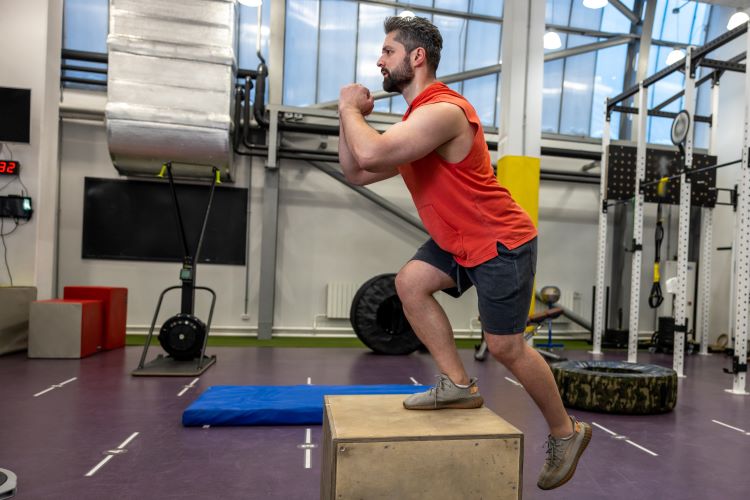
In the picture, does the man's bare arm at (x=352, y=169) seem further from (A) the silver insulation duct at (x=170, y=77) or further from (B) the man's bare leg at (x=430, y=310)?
(A) the silver insulation duct at (x=170, y=77)

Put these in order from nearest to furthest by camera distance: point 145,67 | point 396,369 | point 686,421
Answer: point 686,421 < point 396,369 < point 145,67

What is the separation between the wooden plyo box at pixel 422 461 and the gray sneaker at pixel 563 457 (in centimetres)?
28

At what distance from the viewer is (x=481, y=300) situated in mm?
1587

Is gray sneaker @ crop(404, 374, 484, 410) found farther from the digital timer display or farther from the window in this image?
the window

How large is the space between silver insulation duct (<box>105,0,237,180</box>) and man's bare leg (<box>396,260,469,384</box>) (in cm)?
478

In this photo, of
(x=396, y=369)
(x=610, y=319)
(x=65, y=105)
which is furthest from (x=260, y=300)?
(x=610, y=319)

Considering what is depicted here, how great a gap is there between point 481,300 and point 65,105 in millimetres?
7159

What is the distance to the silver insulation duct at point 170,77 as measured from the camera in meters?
5.65

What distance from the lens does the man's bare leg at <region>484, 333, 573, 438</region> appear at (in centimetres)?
156

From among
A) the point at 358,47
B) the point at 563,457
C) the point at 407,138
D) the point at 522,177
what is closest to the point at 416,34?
the point at 407,138

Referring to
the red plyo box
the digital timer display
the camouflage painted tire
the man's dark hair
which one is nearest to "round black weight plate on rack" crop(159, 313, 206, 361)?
the red plyo box

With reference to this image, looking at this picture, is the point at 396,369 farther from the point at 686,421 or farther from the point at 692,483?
the point at 692,483

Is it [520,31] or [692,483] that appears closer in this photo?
[692,483]

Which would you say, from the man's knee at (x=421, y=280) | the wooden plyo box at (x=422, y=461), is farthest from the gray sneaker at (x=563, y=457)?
the man's knee at (x=421, y=280)
